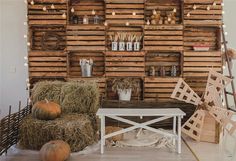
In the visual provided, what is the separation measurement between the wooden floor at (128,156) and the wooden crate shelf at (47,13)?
2.72m

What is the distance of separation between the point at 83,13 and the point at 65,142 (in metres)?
3.01

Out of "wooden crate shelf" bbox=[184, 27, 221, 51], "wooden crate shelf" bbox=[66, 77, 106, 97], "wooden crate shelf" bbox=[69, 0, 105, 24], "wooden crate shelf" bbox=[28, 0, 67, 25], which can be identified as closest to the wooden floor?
"wooden crate shelf" bbox=[66, 77, 106, 97]

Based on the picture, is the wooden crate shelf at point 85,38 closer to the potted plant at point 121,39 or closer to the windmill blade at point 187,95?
the potted plant at point 121,39

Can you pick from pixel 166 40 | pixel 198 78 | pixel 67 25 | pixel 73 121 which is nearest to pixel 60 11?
pixel 67 25

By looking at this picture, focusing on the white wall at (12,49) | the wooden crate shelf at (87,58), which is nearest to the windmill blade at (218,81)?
the wooden crate shelf at (87,58)

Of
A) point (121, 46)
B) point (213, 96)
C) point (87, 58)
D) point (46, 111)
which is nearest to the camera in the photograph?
point (46, 111)

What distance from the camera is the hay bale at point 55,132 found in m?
4.11

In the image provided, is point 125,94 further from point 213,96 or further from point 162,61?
point 213,96

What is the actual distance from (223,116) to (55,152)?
7.94 feet

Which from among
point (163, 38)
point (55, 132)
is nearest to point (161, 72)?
point (163, 38)

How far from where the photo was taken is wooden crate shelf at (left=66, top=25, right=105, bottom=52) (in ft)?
19.4

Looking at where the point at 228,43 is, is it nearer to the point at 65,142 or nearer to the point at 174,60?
the point at 174,60

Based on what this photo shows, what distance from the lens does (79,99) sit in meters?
4.88

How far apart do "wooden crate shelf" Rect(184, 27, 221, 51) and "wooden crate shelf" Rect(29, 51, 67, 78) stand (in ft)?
7.97
